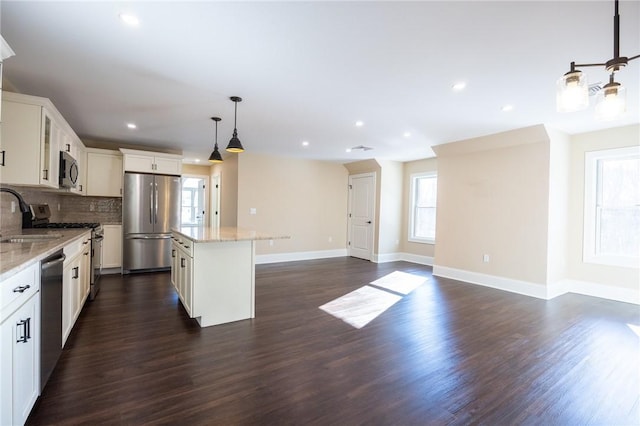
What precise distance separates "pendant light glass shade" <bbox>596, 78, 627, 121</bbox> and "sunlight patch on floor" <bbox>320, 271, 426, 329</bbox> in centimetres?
258

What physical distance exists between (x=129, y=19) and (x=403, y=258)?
6.89 m

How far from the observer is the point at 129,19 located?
1.96 m

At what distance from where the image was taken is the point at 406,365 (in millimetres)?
2418

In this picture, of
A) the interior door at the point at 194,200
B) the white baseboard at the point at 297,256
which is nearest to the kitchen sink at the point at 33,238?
the white baseboard at the point at 297,256

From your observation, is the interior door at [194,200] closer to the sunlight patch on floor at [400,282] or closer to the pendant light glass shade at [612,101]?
the sunlight patch on floor at [400,282]

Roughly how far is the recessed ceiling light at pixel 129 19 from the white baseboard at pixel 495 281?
5.46 metres

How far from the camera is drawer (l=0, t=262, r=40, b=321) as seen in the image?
1401 millimetres

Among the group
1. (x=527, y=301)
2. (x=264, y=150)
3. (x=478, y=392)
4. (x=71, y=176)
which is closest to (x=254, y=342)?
(x=478, y=392)

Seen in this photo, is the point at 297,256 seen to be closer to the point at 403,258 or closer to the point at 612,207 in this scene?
the point at 403,258

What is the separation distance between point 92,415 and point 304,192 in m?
5.85

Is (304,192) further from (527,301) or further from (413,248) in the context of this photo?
(527,301)

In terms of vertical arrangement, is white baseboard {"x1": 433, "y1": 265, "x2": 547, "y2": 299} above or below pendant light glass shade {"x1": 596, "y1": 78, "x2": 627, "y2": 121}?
below

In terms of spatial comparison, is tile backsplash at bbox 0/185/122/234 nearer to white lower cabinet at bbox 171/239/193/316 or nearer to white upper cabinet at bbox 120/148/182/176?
white upper cabinet at bbox 120/148/182/176

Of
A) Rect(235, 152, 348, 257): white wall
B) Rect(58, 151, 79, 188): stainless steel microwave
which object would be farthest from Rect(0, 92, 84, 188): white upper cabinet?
Rect(235, 152, 348, 257): white wall
